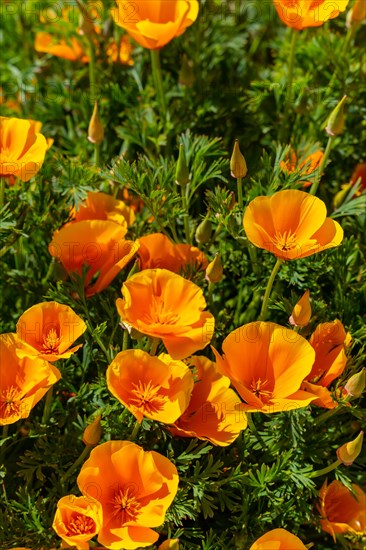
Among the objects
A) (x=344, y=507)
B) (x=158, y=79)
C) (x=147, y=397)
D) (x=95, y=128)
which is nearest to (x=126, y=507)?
(x=147, y=397)

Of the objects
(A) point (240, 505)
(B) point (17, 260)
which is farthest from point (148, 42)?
(A) point (240, 505)

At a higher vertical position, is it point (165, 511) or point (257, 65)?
point (257, 65)

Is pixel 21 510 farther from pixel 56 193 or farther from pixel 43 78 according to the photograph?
pixel 43 78

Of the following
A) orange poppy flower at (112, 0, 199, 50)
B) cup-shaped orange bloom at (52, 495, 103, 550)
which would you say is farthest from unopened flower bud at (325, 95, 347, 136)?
Answer: cup-shaped orange bloom at (52, 495, 103, 550)

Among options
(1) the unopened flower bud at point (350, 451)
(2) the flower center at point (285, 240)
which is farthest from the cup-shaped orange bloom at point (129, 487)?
(2) the flower center at point (285, 240)

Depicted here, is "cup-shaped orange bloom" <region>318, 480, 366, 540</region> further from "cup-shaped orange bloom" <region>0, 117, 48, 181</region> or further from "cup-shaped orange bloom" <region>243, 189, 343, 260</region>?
"cup-shaped orange bloom" <region>0, 117, 48, 181</region>

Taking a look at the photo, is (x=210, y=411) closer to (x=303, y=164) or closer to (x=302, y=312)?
(x=302, y=312)
